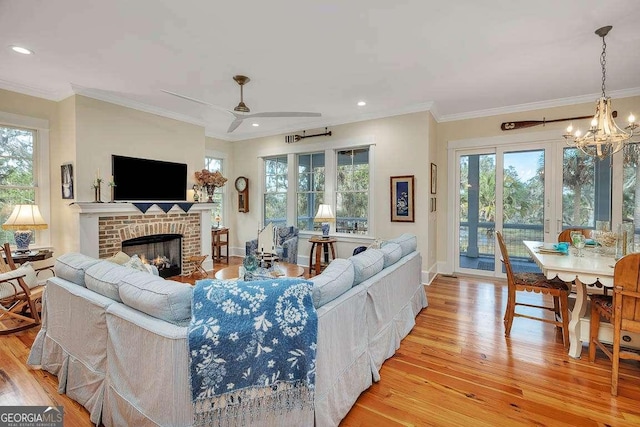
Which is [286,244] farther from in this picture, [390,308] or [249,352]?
[249,352]

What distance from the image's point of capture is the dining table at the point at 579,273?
2234 millimetres

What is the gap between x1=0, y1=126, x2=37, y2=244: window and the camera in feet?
12.7

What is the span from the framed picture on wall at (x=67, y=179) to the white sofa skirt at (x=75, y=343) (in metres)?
2.26

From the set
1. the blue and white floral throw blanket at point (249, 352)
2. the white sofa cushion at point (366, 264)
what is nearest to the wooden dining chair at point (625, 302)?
the white sofa cushion at point (366, 264)

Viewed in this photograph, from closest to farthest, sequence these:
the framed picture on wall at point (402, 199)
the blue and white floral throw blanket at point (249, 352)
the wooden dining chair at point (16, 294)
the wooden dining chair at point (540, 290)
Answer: the blue and white floral throw blanket at point (249, 352)
the wooden dining chair at point (540, 290)
the wooden dining chair at point (16, 294)
the framed picture on wall at point (402, 199)

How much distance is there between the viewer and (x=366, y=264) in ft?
7.58

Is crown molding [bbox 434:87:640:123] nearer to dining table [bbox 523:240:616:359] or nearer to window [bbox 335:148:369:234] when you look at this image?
window [bbox 335:148:369:234]

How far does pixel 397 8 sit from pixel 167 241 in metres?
4.82

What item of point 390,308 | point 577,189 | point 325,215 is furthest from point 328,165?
point 577,189

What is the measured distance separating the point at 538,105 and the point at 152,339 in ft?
18.3

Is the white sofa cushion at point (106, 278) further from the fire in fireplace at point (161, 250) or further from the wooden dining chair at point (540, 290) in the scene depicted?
the wooden dining chair at point (540, 290)

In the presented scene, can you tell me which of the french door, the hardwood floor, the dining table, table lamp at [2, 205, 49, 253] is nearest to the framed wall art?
the french door

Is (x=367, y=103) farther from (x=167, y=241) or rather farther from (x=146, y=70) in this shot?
(x=167, y=241)

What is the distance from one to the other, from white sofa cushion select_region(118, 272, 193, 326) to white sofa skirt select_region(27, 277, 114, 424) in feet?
0.86
